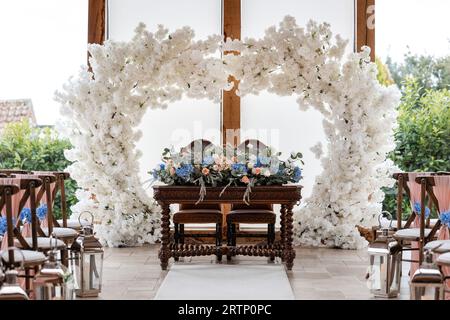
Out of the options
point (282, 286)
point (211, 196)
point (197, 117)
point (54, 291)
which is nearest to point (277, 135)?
point (197, 117)

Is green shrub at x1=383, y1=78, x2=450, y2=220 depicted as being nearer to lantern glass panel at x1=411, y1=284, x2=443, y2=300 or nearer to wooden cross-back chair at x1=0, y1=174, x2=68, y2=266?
wooden cross-back chair at x1=0, y1=174, x2=68, y2=266

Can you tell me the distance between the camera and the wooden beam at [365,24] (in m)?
8.84

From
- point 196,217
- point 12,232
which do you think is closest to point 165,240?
point 196,217

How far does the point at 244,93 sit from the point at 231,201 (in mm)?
2129

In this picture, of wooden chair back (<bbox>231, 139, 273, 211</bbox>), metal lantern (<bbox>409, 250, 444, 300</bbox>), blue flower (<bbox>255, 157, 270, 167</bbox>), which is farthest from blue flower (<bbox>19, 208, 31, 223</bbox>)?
metal lantern (<bbox>409, 250, 444, 300</bbox>)

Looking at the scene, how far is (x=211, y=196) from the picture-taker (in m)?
6.51

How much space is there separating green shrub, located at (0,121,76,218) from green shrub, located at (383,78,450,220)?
159 inches

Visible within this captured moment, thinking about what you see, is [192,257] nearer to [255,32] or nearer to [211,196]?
[211,196]

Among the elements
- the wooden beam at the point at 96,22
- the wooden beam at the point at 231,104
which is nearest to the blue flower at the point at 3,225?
the wooden beam at the point at 231,104

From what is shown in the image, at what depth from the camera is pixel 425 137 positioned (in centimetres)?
895

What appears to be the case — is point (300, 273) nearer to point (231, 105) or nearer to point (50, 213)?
point (50, 213)

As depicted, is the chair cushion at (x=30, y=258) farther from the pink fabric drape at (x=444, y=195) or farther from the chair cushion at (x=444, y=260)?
→ the pink fabric drape at (x=444, y=195)

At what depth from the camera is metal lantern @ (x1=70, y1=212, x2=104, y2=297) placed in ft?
16.4

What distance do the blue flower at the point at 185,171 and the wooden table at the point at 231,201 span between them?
11 cm
